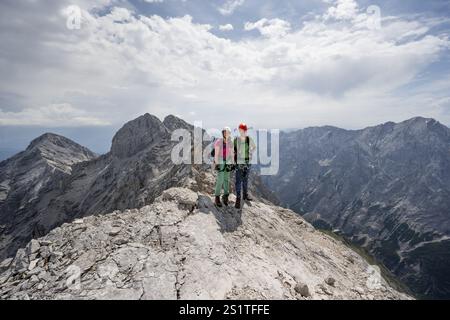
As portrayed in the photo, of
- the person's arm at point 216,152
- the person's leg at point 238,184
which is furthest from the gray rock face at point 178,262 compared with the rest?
the person's arm at point 216,152

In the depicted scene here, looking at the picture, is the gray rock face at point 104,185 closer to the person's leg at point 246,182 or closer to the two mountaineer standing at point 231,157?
the person's leg at point 246,182

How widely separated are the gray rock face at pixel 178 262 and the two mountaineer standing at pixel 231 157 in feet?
4.02

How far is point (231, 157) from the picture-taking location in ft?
57.7

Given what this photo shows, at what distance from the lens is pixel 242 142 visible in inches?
707

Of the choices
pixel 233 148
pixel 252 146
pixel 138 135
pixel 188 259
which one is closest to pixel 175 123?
pixel 138 135

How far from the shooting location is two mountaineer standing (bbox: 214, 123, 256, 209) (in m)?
17.5

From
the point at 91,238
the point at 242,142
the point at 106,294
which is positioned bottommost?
the point at 106,294

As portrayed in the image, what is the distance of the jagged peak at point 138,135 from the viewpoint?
566 ft

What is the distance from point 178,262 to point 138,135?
174646 millimetres

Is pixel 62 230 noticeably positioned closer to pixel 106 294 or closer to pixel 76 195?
pixel 106 294

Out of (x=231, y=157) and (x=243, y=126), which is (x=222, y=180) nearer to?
(x=231, y=157)
